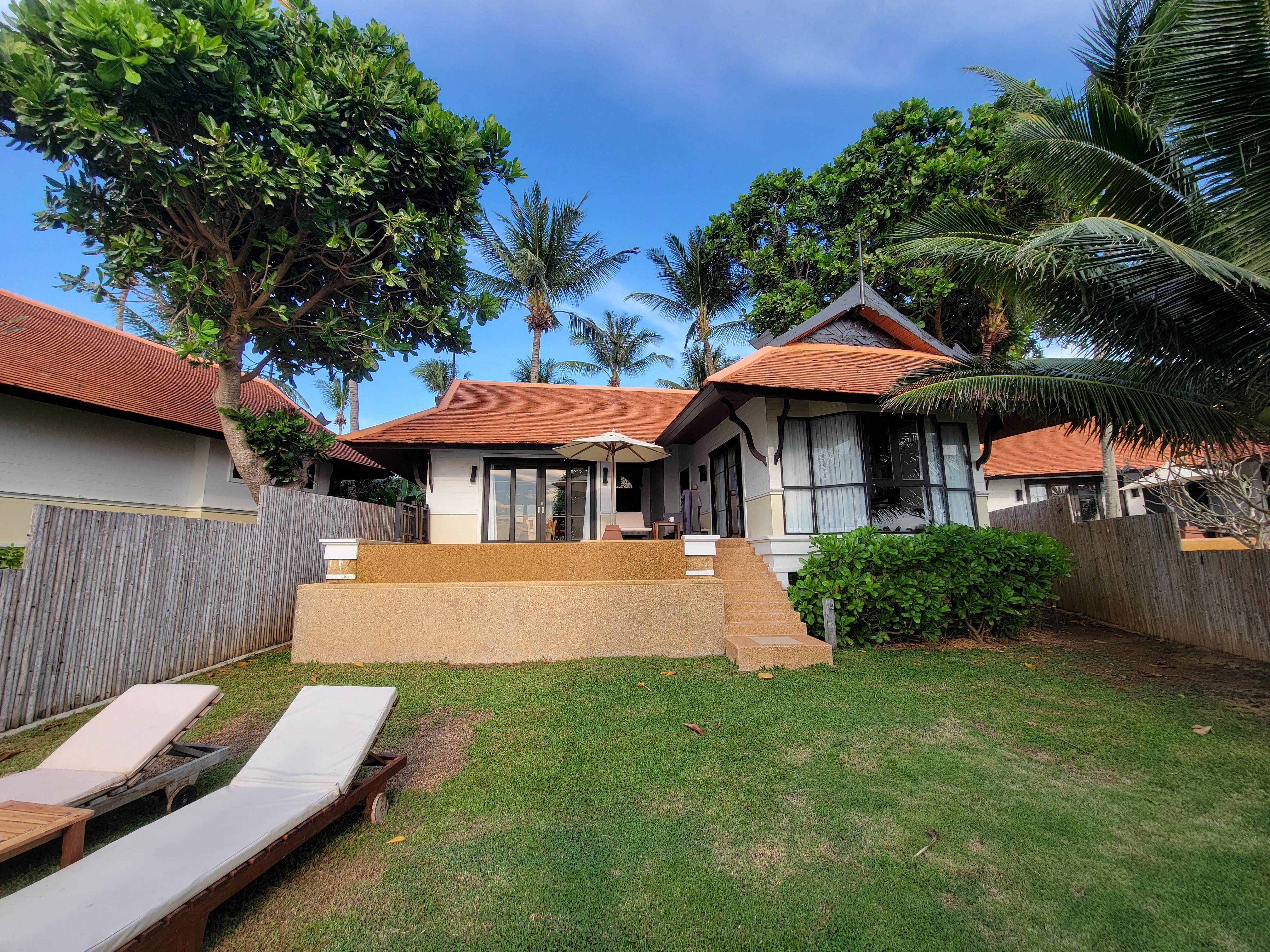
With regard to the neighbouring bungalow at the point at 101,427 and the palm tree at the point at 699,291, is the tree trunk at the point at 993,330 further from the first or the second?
the neighbouring bungalow at the point at 101,427

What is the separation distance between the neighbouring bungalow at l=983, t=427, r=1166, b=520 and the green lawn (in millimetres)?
12889

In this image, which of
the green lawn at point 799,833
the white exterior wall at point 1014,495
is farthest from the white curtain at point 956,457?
the white exterior wall at point 1014,495

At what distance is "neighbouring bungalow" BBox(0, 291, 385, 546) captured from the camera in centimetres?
950

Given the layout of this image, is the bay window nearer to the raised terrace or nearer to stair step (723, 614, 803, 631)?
stair step (723, 614, 803, 631)

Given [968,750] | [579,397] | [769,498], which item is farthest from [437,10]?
[968,750]

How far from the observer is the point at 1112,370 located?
5328 mm

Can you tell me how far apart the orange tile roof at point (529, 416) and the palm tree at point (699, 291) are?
8192 millimetres

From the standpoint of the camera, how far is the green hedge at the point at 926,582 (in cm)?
730

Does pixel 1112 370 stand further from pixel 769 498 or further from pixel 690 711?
pixel 690 711

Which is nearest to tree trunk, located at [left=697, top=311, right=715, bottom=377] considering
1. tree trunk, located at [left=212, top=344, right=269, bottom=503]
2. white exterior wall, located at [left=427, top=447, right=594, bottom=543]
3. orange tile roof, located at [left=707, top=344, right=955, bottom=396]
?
orange tile roof, located at [left=707, top=344, right=955, bottom=396]

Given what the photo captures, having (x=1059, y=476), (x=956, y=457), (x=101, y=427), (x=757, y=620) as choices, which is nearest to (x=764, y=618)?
(x=757, y=620)

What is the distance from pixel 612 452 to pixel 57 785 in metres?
7.63

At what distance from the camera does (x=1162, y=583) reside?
7.36 m

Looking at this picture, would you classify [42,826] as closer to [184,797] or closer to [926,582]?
[184,797]
